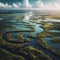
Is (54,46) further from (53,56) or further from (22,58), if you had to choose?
(22,58)

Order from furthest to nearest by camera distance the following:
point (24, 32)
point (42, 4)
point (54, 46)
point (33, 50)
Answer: point (42, 4) → point (24, 32) → point (54, 46) → point (33, 50)

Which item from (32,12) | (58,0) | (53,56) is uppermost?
(58,0)

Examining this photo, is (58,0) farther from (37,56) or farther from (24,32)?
(37,56)

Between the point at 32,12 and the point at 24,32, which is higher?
the point at 32,12

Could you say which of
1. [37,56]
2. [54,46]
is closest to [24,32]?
[54,46]

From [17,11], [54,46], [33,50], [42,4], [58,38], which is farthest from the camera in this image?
[17,11]

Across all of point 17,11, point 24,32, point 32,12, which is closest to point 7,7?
point 17,11

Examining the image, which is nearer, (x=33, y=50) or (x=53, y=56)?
(x=53, y=56)

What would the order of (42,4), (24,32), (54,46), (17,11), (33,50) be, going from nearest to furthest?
(33,50) → (54,46) → (24,32) → (42,4) → (17,11)

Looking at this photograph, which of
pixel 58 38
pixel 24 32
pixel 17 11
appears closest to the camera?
pixel 58 38
